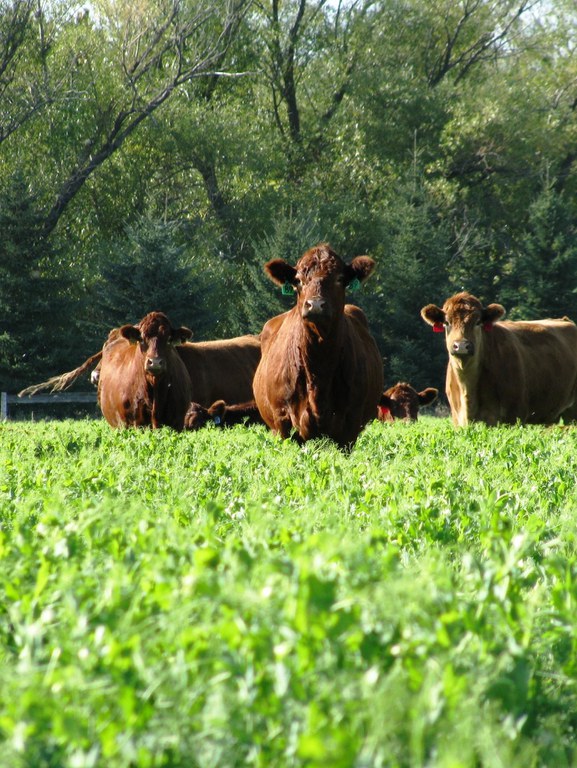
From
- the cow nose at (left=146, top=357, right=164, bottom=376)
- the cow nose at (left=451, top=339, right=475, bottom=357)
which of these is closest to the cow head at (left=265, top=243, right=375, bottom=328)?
the cow nose at (left=451, top=339, right=475, bottom=357)

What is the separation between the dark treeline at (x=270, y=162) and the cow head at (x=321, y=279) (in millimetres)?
24020

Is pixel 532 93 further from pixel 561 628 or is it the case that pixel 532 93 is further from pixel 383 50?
pixel 561 628

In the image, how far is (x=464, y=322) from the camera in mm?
14359

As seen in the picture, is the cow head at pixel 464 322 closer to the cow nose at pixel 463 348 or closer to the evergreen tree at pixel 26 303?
the cow nose at pixel 463 348

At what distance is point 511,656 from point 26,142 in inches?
1598

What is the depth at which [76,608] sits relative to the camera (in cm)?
255

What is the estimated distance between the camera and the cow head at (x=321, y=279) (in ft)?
30.6

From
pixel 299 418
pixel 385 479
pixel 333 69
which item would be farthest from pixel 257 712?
pixel 333 69

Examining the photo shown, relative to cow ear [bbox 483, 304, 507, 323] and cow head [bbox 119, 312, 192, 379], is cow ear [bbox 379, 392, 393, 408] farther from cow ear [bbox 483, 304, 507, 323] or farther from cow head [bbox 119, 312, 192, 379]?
cow head [bbox 119, 312, 192, 379]

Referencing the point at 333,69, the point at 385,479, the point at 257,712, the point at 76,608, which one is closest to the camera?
the point at 257,712

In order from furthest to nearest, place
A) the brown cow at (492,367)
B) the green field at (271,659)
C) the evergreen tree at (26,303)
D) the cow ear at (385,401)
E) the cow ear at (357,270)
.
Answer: the evergreen tree at (26,303) < the cow ear at (385,401) < the brown cow at (492,367) < the cow ear at (357,270) < the green field at (271,659)

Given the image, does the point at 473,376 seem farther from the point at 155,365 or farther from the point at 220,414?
the point at 220,414

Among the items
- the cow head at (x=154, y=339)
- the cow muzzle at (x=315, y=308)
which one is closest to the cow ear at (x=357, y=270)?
the cow muzzle at (x=315, y=308)

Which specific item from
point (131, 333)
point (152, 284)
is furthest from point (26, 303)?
point (131, 333)
